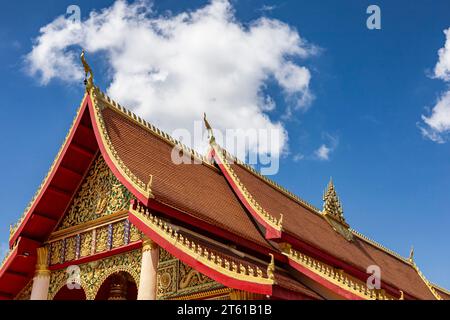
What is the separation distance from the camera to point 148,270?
11.5m

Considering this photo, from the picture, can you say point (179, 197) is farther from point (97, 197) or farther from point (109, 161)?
point (97, 197)

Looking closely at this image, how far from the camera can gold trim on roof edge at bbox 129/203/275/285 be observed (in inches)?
381

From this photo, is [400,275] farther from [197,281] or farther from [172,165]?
[197,281]

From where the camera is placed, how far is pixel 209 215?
1302 cm

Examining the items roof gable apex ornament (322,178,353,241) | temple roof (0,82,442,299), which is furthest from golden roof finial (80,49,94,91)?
roof gable apex ornament (322,178,353,241)

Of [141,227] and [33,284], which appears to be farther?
[33,284]

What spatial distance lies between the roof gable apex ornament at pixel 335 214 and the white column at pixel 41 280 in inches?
376

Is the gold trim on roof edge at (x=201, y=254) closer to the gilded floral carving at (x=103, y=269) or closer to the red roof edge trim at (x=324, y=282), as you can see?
the gilded floral carving at (x=103, y=269)

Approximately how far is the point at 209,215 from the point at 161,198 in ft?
4.48

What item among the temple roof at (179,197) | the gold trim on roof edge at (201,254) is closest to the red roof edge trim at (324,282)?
the temple roof at (179,197)

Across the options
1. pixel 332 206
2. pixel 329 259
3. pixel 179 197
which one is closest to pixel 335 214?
pixel 332 206

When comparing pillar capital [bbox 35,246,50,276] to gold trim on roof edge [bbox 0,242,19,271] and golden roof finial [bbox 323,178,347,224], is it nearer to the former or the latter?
gold trim on roof edge [bbox 0,242,19,271]
